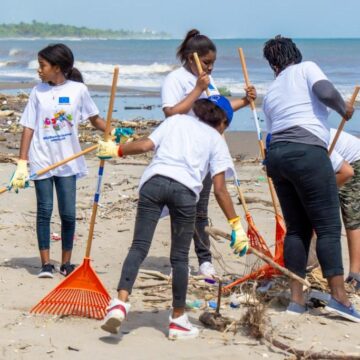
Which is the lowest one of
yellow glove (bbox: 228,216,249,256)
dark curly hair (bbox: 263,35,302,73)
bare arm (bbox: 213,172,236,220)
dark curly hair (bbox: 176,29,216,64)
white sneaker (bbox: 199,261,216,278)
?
white sneaker (bbox: 199,261,216,278)

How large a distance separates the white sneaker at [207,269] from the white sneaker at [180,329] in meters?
1.34

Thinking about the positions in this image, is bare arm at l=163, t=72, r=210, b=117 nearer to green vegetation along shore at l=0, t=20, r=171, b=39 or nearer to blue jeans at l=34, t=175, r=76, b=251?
blue jeans at l=34, t=175, r=76, b=251

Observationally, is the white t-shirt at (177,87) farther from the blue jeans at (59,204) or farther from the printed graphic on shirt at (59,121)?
the blue jeans at (59,204)

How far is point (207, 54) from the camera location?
5.93 metres

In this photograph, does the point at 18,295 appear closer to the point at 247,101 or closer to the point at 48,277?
the point at 48,277

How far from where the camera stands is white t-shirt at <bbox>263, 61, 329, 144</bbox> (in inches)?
203

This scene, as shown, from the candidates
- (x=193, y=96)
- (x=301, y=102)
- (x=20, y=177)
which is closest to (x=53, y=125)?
(x=20, y=177)

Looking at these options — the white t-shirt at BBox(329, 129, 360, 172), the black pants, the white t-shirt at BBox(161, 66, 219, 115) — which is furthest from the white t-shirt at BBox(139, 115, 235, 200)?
the white t-shirt at BBox(329, 129, 360, 172)

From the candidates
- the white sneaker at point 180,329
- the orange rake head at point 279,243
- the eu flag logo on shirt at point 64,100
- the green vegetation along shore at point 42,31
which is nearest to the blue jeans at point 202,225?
the orange rake head at point 279,243

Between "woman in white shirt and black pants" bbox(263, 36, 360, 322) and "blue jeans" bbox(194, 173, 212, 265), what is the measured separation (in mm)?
776

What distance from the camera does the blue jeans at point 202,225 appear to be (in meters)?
6.05

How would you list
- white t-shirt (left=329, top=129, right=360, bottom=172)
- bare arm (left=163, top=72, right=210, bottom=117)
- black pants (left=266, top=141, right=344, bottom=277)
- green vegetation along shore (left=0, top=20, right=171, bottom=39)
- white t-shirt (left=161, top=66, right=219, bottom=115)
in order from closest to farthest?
black pants (left=266, top=141, right=344, bottom=277)
bare arm (left=163, top=72, right=210, bottom=117)
white t-shirt (left=161, top=66, right=219, bottom=115)
white t-shirt (left=329, top=129, right=360, bottom=172)
green vegetation along shore (left=0, top=20, right=171, bottom=39)

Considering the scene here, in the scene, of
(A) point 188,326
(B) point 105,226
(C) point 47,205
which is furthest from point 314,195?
(B) point 105,226

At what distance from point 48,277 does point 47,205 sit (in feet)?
1.69
